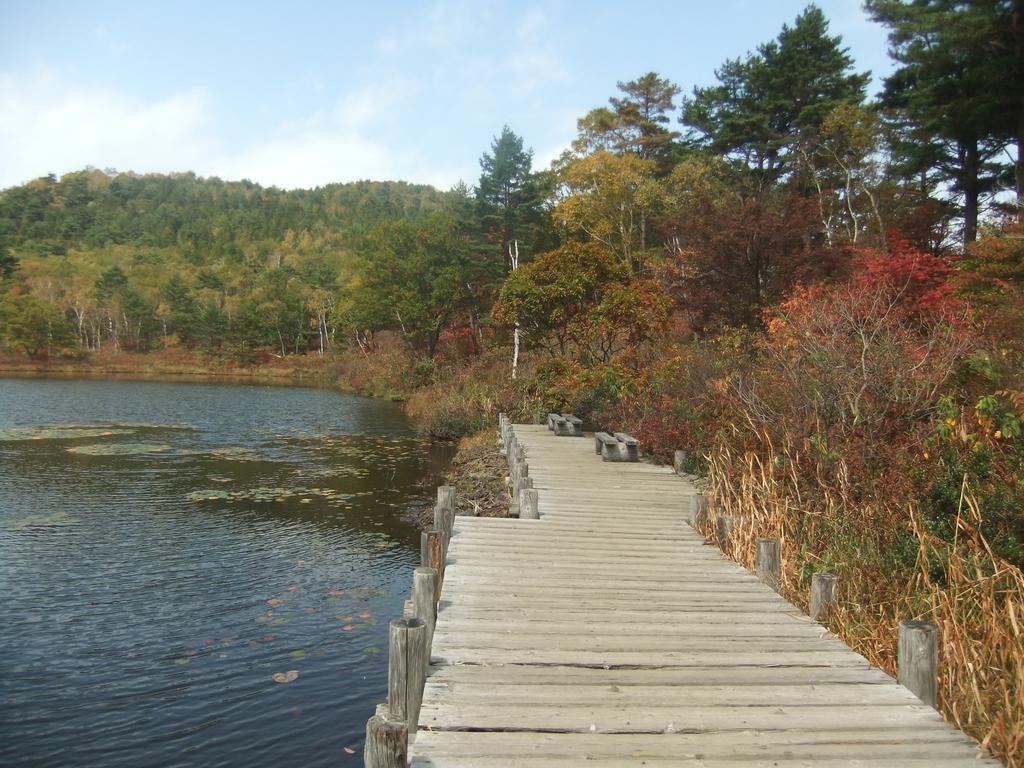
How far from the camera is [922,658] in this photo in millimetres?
4188

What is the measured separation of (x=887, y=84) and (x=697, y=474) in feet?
64.3

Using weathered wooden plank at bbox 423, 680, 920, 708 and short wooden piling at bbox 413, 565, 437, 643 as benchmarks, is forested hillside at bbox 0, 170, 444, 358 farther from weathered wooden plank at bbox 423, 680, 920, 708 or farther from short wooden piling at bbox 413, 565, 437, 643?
weathered wooden plank at bbox 423, 680, 920, 708

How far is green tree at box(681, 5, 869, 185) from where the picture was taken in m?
28.5

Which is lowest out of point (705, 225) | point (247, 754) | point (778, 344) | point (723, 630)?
point (247, 754)

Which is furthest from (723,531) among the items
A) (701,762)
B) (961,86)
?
(961,86)

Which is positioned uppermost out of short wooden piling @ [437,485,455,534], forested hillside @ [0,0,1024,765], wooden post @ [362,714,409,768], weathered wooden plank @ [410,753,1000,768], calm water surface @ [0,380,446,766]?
forested hillside @ [0,0,1024,765]

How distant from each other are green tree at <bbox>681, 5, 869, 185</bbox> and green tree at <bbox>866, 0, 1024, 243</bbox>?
5.17 meters

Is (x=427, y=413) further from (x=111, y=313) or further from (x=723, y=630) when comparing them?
(x=111, y=313)

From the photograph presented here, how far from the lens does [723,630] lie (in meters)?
5.22

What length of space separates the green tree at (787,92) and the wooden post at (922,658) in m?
26.9

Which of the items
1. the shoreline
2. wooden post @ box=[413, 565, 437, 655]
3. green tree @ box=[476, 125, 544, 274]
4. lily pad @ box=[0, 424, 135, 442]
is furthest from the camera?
the shoreline

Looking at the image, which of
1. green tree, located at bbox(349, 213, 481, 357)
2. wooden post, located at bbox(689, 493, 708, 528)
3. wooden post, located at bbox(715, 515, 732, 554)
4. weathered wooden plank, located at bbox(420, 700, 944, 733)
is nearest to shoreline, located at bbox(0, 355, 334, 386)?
green tree, located at bbox(349, 213, 481, 357)

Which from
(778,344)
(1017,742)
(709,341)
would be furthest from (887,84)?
(1017,742)

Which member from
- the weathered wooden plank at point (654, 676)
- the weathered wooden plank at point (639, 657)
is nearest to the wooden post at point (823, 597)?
the weathered wooden plank at point (639, 657)
